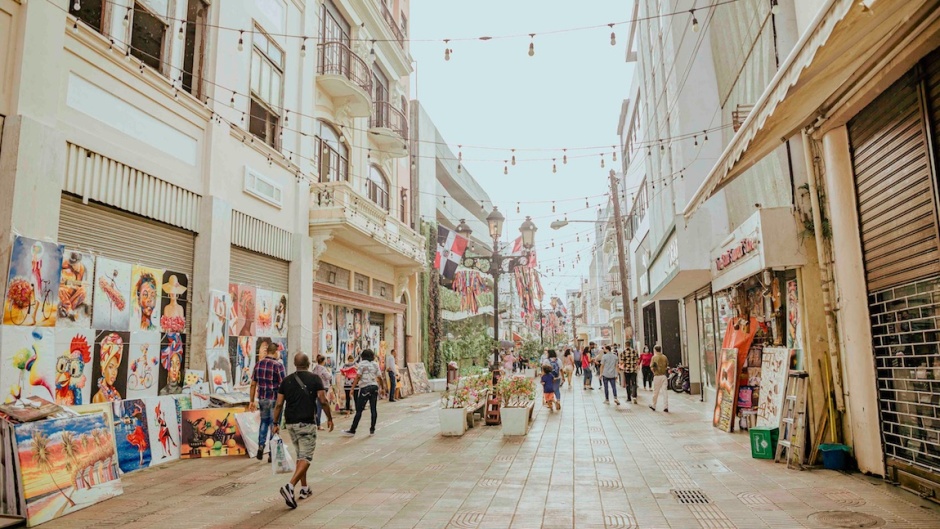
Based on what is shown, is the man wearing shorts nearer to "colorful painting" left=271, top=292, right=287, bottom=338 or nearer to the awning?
the awning

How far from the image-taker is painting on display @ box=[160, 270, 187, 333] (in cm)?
1050

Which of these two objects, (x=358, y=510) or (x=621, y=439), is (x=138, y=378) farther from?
(x=621, y=439)

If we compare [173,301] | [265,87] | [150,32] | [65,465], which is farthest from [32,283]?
[265,87]

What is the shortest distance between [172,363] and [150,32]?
5778mm

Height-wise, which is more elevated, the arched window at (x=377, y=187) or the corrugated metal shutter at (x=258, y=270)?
the arched window at (x=377, y=187)

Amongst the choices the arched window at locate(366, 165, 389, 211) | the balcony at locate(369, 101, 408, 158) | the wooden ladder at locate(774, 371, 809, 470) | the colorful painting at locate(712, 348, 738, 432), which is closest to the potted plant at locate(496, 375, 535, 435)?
the colorful painting at locate(712, 348, 738, 432)

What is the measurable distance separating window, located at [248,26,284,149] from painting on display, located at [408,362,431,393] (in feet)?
37.7

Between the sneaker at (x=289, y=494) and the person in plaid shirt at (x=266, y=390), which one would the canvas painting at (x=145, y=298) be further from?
the sneaker at (x=289, y=494)

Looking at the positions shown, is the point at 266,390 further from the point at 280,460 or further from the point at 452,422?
the point at 452,422

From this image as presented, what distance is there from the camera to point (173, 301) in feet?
35.2

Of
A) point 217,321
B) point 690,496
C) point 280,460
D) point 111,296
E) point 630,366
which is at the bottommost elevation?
point 690,496

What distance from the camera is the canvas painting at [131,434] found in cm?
854

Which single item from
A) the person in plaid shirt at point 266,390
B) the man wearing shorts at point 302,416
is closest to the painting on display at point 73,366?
the person in plaid shirt at point 266,390

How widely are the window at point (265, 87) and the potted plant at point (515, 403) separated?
7958 millimetres
